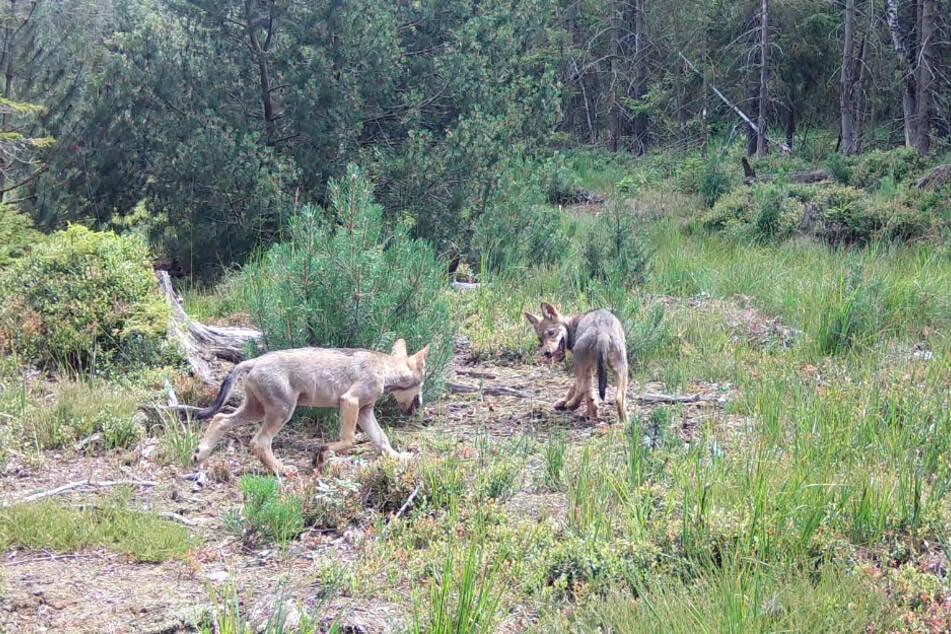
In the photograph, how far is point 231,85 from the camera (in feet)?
44.6

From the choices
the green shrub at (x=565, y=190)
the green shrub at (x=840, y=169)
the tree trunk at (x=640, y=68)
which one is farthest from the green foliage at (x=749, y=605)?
the tree trunk at (x=640, y=68)

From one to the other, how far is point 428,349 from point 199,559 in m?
3.04

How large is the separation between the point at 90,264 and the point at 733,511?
249 inches

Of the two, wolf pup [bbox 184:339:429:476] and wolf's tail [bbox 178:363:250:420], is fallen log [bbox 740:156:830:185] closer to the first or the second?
wolf pup [bbox 184:339:429:476]

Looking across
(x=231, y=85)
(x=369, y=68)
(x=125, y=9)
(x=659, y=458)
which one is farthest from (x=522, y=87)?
(x=659, y=458)

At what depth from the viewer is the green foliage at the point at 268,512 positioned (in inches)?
205

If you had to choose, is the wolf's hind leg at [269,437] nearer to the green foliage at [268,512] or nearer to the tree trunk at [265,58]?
the green foliage at [268,512]

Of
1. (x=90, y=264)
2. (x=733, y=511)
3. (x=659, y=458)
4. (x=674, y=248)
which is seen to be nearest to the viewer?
(x=733, y=511)

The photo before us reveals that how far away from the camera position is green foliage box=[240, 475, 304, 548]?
521 centimetres

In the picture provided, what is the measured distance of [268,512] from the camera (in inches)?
205

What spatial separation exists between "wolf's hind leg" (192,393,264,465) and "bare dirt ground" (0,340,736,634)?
6.1 inches

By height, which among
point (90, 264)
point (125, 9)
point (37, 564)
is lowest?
point (37, 564)

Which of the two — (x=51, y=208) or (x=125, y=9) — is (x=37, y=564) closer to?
(x=51, y=208)

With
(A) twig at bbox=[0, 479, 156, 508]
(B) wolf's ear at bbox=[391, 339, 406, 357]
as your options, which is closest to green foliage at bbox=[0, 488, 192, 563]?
(A) twig at bbox=[0, 479, 156, 508]
